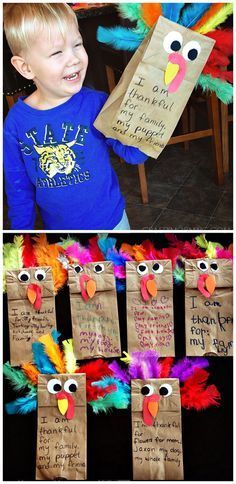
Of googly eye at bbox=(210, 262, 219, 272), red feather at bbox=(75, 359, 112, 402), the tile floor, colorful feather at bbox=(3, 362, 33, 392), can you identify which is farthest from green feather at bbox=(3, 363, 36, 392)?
the tile floor

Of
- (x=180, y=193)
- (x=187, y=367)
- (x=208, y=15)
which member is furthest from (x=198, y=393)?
(x=180, y=193)

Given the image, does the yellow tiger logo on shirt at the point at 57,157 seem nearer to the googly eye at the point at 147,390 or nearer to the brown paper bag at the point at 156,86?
the brown paper bag at the point at 156,86

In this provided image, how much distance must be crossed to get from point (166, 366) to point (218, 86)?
54cm

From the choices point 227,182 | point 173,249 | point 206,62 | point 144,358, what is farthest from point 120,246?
point 227,182

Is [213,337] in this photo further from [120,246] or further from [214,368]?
[120,246]

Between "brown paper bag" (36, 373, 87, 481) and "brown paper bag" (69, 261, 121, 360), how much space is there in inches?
2.6

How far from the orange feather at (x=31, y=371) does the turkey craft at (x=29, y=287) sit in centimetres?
4

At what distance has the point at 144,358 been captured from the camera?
1.01 meters

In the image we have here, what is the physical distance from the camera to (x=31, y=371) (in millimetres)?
1021

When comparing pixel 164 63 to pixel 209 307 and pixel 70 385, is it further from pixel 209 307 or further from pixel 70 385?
pixel 70 385

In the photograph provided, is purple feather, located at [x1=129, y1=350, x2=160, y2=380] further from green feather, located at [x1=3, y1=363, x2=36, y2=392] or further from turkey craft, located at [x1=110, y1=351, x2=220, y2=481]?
green feather, located at [x1=3, y1=363, x2=36, y2=392]

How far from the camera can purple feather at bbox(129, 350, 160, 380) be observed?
3.31 ft

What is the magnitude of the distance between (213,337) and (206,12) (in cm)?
59

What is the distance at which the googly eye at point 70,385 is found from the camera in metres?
1.00
